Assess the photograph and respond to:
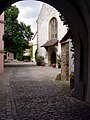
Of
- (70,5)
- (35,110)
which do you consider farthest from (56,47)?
(35,110)

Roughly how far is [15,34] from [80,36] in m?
25.9

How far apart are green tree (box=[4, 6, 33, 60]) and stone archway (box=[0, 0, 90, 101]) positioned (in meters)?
23.8

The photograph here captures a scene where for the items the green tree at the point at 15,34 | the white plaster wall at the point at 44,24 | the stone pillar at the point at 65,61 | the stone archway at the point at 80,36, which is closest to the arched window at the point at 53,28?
the white plaster wall at the point at 44,24

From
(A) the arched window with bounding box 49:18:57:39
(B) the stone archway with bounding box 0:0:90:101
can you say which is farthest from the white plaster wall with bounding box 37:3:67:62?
(B) the stone archway with bounding box 0:0:90:101

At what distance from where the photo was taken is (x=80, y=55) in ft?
35.1

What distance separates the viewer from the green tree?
35438 mm

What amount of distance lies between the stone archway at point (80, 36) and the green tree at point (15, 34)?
23847 millimetres

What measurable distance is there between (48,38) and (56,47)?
157 inches

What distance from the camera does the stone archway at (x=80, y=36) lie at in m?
9.80

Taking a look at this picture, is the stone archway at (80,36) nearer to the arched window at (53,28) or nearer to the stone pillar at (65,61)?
the stone pillar at (65,61)

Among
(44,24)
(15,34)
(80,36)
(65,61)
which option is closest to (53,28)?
(44,24)

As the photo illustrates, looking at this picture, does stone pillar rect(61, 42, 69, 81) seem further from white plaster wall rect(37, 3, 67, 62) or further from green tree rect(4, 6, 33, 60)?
white plaster wall rect(37, 3, 67, 62)

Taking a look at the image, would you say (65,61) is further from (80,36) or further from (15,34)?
(15,34)

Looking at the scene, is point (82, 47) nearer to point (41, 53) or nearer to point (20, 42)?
point (20, 42)
